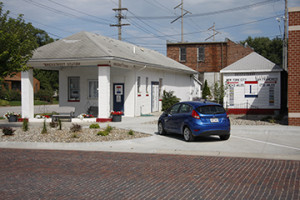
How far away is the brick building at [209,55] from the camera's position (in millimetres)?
42750

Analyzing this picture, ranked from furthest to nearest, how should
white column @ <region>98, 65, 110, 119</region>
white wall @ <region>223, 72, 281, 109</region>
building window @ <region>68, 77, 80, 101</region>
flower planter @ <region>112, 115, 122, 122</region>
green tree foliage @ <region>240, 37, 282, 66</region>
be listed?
1. green tree foliage @ <region>240, 37, 282, 66</region>
2. building window @ <region>68, 77, 80, 101</region>
3. white wall @ <region>223, 72, 281, 109</region>
4. flower planter @ <region>112, 115, 122, 122</region>
5. white column @ <region>98, 65, 110, 119</region>

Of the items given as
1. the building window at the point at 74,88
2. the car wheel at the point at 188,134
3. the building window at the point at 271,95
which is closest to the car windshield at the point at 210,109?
the car wheel at the point at 188,134

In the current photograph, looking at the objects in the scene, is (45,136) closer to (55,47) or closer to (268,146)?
(268,146)

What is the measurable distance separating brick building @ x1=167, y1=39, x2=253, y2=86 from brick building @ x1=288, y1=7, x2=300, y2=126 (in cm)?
2522

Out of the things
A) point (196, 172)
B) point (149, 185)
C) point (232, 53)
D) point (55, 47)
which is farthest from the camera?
point (232, 53)

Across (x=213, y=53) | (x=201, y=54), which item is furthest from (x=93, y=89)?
(x=213, y=53)

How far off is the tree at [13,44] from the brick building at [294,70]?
42.1 feet

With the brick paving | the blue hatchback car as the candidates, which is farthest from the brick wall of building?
the brick paving

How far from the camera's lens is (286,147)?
1211cm

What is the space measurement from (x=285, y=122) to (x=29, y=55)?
13.6 meters

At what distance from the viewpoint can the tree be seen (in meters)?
15.5

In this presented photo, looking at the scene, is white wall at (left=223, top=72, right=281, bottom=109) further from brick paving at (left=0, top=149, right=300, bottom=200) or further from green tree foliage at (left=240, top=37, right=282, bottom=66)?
green tree foliage at (left=240, top=37, right=282, bottom=66)

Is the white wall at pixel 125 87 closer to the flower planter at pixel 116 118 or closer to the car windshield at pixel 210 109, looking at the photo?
the flower planter at pixel 116 118

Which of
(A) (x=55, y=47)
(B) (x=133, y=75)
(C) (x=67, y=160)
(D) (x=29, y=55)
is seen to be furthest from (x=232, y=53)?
(C) (x=67, y=160)
